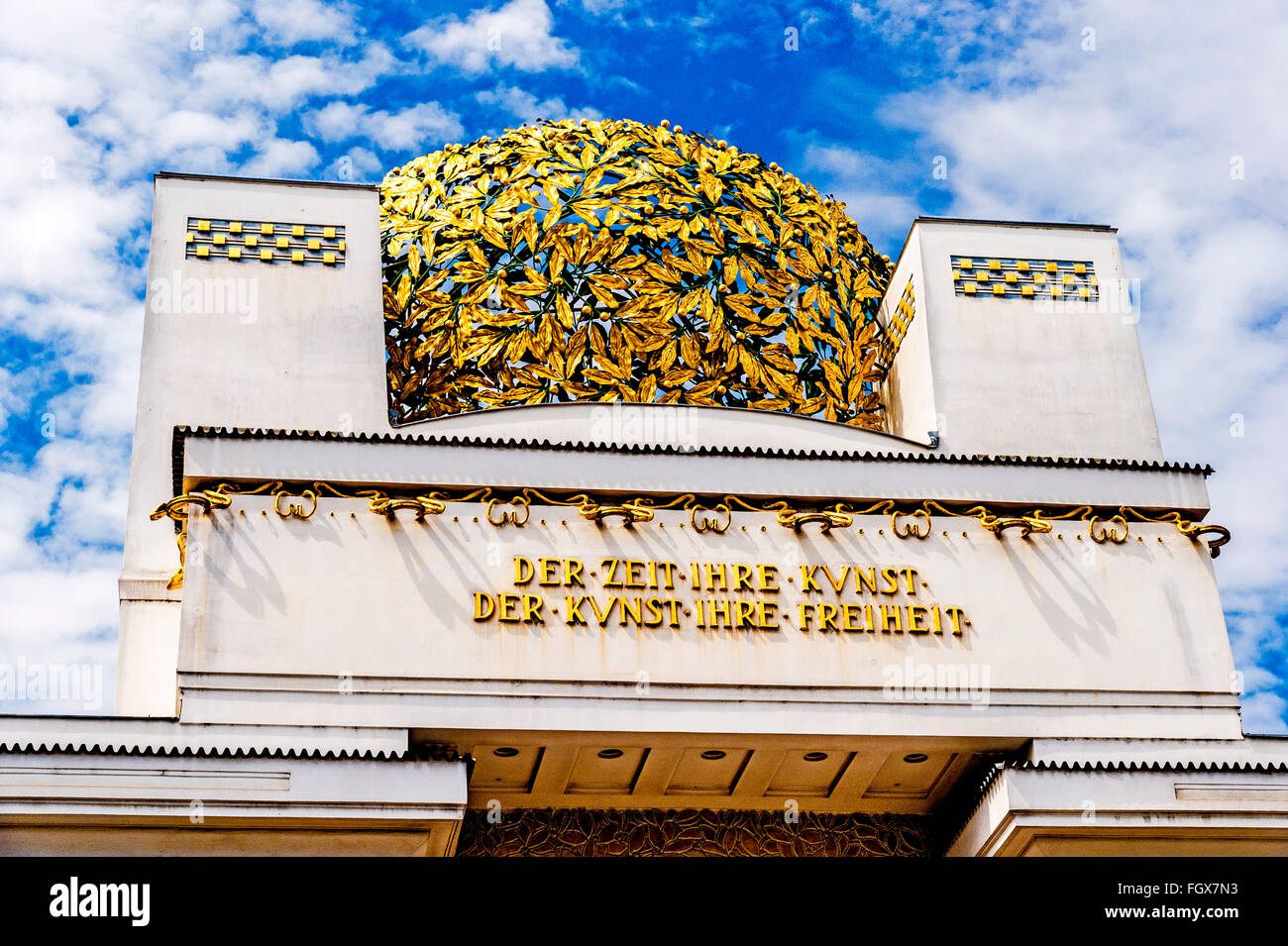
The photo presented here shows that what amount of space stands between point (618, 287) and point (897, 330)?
2104mm

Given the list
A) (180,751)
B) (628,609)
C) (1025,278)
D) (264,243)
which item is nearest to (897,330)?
(1025,278)

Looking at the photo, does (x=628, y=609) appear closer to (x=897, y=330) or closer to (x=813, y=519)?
(x=813, y=519)

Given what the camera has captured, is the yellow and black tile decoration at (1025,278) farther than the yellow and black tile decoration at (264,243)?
Yes

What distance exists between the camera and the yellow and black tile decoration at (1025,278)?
42.9ft

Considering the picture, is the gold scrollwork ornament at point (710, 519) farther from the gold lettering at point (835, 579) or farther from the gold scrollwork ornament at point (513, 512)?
the gold scrollwork ornament at point (513, 512)

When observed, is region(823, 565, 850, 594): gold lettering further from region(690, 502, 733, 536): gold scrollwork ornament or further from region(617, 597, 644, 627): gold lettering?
region(617, 597, 644, 627): gold lettering

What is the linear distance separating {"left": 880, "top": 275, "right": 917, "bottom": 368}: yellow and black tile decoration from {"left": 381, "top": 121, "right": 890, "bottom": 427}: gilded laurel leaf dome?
63 millimetres

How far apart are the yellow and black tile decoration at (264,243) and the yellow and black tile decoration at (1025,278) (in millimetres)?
4270

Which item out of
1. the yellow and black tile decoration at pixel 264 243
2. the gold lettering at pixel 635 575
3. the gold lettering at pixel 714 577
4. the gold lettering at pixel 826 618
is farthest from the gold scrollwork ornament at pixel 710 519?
the yellow and black tile decoration at pixel 264 243

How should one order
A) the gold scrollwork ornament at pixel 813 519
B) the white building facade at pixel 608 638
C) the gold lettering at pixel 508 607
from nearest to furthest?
the white building facade at pixel 608 638
the gold lettering at pixel 508 607
the gold scrollwork ornament at pixel 813 519

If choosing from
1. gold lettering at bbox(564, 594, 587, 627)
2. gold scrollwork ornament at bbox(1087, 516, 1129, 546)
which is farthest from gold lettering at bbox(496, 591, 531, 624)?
gold scrollwork ornament at bbox(1087, 516, 1129, 546)

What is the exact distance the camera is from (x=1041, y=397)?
1266 cm
